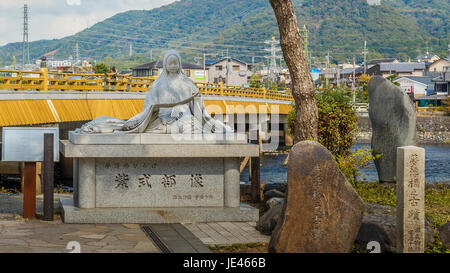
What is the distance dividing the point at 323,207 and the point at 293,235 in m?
0.50

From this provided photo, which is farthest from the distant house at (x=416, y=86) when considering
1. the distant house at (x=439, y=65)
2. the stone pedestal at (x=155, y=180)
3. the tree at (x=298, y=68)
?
the stone pedestal at (x=155, y=180)

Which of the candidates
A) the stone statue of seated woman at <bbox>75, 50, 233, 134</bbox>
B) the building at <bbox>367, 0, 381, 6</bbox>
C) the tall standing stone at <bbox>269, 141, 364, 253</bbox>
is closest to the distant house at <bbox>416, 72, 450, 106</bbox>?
the stone statue of seated woman at <bbox>75, 50, 233, 134</bbox>

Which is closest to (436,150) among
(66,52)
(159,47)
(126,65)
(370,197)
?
(370,197)

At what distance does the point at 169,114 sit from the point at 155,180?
4.35ft

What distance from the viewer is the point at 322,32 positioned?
16225cm

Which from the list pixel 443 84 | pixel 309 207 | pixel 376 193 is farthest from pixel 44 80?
pixel 443 84

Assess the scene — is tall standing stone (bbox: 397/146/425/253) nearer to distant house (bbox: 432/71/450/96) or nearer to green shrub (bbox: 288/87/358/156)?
green shrub (bbox: 288/87/358/156)

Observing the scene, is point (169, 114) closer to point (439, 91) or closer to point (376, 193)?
point (376, 193)

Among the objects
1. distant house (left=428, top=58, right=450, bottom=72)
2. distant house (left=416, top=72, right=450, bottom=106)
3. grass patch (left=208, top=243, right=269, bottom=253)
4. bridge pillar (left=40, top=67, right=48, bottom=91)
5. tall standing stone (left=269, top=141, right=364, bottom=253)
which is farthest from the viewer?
distant house (left=428, top=58, right=450, bottom=72)

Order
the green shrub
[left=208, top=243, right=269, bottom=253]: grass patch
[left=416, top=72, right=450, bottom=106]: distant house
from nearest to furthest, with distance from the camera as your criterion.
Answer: [left=208, top=243, right=269, bottom=253]: grass patch < the green shrub < [left=416, top=72, right=450, bottom=106]: distant house

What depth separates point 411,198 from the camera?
705cm

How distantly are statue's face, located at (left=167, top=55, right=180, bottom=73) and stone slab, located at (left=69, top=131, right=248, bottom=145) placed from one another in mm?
1452

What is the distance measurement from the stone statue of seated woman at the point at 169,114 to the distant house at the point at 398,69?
7782 cm

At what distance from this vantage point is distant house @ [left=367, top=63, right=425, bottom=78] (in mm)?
85125
